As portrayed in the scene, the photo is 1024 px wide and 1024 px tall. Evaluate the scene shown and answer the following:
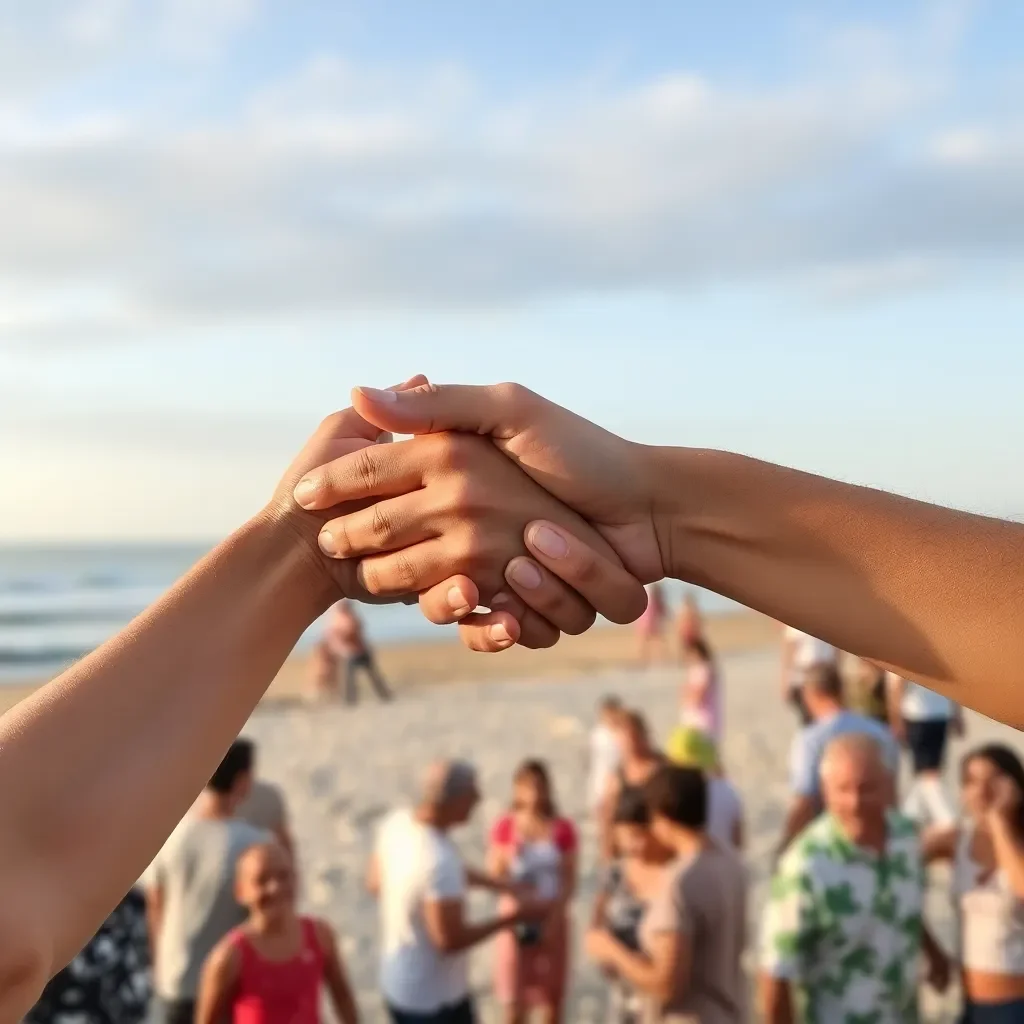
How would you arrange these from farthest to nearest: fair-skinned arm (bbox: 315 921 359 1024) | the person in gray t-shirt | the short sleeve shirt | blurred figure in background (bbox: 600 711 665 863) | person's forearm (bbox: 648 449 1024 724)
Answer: blurred figure in background (bbox: 600 711 665 863) < the person in gray t-shirt < fair-skinned arm (bbox: 315 921 359 1024) < the short sleeve shirt < person's forearm (bbox: 648 449 1024 724)

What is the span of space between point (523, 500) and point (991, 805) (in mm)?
2644

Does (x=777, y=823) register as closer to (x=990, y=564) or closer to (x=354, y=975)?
(x=354, y=975)

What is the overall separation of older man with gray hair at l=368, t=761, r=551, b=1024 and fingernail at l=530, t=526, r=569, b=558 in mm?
2229

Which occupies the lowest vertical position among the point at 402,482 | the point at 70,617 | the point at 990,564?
the point at 70,617

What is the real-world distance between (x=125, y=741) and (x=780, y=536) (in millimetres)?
1180

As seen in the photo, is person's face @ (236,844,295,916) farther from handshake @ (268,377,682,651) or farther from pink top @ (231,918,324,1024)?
handshake @ (268,377,682,651)

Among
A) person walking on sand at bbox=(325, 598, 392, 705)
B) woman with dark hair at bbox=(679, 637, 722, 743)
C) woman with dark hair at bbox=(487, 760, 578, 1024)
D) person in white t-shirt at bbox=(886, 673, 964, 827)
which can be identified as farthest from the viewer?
person walking on sand at bbox=(325, 598, 392, 705)

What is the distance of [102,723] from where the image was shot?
1.84 m

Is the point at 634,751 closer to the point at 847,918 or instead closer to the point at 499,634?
the point at 847,918

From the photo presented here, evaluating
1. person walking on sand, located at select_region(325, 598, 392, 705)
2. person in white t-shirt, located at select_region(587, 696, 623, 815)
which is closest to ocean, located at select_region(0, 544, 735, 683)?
person walking on sand, located at select_region(325, 598, 392, 705)

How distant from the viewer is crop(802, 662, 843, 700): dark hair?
6484 millimetres

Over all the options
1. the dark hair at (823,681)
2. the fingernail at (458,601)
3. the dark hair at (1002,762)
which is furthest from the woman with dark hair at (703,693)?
the fingernail at (458,601)

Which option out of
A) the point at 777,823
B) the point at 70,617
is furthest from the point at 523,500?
the point at 70,617

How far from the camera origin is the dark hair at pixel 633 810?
172 inches
